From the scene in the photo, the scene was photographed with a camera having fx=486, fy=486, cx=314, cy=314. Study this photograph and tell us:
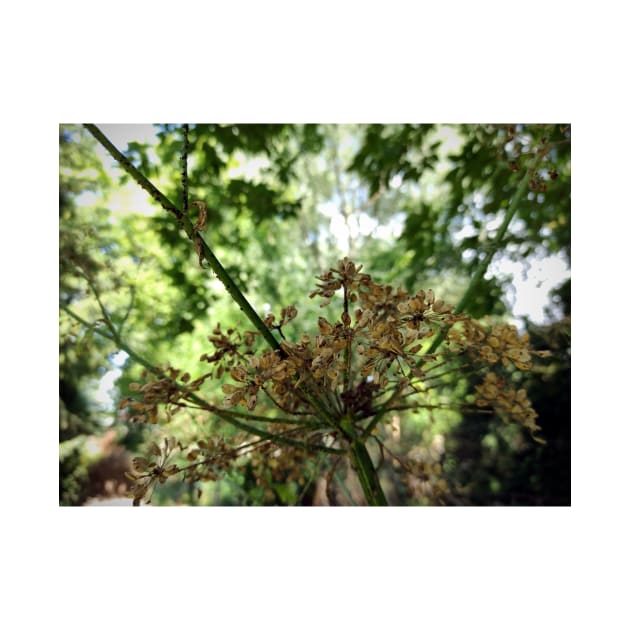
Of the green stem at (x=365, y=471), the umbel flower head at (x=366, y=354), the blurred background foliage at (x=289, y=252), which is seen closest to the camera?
the umbel flower head at (x=366, y=354)

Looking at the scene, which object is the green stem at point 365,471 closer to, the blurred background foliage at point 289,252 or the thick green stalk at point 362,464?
the thick green stalk at point 362,464

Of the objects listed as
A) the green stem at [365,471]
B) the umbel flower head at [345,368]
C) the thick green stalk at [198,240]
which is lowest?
the green stem at [365,471]

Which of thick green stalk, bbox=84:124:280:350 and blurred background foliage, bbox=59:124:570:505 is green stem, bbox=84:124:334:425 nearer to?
thick green stalk, bbox=84:124:280:350

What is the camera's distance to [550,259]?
2.57 m

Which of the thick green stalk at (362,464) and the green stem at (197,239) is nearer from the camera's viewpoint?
the green stem at (197,239)

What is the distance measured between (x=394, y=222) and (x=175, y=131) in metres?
1.64

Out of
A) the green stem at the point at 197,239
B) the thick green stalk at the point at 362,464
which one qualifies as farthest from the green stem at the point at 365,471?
the green stem at the point at 197,239

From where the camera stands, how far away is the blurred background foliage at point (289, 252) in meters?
1.79

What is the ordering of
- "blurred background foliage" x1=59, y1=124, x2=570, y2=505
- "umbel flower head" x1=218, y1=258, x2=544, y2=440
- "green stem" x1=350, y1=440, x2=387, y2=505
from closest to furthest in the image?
1. "umbel flower head" x1=218, y1=258, x2=544, y2=440
2. "green stem" x1=350, y1=440, x2=387, y2=505
3. "blurred background foliage" x1=59, y1=124, x2=570, y2=505

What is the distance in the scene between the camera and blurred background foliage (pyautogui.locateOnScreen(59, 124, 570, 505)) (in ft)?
5.87

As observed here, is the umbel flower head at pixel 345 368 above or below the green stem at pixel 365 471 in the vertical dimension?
above

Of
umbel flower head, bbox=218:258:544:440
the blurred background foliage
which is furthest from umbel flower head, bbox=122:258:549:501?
the blurred background foliage

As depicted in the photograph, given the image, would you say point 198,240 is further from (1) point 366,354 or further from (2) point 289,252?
(2) point 289,252
